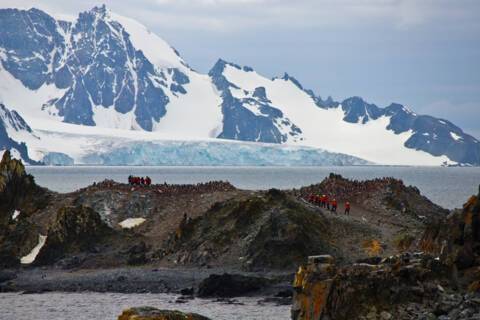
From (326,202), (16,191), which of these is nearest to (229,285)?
(326,202)

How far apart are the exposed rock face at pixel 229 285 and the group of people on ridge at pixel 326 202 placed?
17.7 metres

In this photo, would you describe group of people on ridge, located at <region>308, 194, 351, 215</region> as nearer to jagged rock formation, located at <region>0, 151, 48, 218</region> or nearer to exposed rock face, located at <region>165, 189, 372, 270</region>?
exposed rock face, located at <region>165, 189, 372, 270</region>

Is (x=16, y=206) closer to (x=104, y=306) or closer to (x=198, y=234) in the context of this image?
(x=198, y=234)

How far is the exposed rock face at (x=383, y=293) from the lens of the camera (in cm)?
3019

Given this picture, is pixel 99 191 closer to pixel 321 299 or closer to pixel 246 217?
pixel 246 217

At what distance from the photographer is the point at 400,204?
261 ft

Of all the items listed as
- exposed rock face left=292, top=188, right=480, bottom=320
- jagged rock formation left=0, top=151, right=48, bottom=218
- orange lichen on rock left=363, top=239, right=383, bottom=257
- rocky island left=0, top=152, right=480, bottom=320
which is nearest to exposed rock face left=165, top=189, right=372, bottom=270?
rocky island left=0, top=152, right=480, bottom=320

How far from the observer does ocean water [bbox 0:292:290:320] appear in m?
48.1

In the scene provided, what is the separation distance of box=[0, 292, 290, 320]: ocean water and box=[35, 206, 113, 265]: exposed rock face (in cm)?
1065

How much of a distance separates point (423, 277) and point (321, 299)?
11.0ft

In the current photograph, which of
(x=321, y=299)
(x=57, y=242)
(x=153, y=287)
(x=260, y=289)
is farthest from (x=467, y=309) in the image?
(x=57, y=242)

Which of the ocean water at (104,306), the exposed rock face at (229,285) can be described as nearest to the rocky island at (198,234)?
the exposed rock face at (229,285)

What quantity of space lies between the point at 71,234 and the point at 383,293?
3974 centimetres

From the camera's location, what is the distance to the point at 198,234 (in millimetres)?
65875
